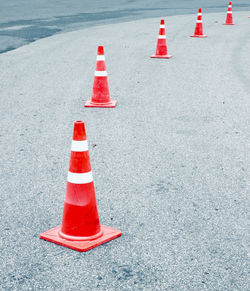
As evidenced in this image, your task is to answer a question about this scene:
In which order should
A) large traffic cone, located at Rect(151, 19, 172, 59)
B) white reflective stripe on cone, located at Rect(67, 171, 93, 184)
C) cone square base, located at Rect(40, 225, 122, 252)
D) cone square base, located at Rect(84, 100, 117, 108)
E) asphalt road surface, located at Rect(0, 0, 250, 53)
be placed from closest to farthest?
cone square base, located at Rect(40, 225, 122, 252) → white reflective stripe on cone, located at Rect(67, 171, 93, 184) → cone square base, located at Rect(84, 100, 117, 108) → large traffic cone, located at Rect(151, 19, 172, 59) → asphalt road surface, located at Rect(0, 0, 250, 53)

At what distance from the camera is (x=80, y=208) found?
142 inches

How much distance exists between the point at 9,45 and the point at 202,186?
9.88 metres

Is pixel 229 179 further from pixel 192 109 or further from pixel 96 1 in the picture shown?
pixel 96 1

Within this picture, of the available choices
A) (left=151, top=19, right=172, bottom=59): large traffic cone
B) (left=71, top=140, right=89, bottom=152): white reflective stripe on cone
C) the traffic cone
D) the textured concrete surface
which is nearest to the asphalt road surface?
(left=151, top=19, right=172, bottom=59): large traffic cone

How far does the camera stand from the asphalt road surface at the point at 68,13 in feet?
50.8

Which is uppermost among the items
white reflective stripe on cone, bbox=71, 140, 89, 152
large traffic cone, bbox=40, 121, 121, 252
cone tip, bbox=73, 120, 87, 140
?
cone tip, bbox=73, 120, 87, 140

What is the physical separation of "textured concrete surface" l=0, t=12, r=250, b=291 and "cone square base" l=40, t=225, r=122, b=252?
0.05 metres

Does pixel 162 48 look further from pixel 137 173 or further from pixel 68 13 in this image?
pixel 68 13

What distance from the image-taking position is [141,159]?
5.27 m

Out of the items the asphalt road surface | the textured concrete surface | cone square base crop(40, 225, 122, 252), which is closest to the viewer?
the textured concrete surface

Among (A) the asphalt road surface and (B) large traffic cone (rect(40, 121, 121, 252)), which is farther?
(A) the asphalt road surface

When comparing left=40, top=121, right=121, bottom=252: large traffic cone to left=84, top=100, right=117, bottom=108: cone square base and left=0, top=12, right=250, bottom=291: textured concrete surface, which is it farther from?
left=84, top=100, right=117, bottom=108: cone square base

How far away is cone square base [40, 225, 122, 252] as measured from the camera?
350cm

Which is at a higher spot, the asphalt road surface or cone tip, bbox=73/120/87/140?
cone tip, bbox=73/120/87/140
